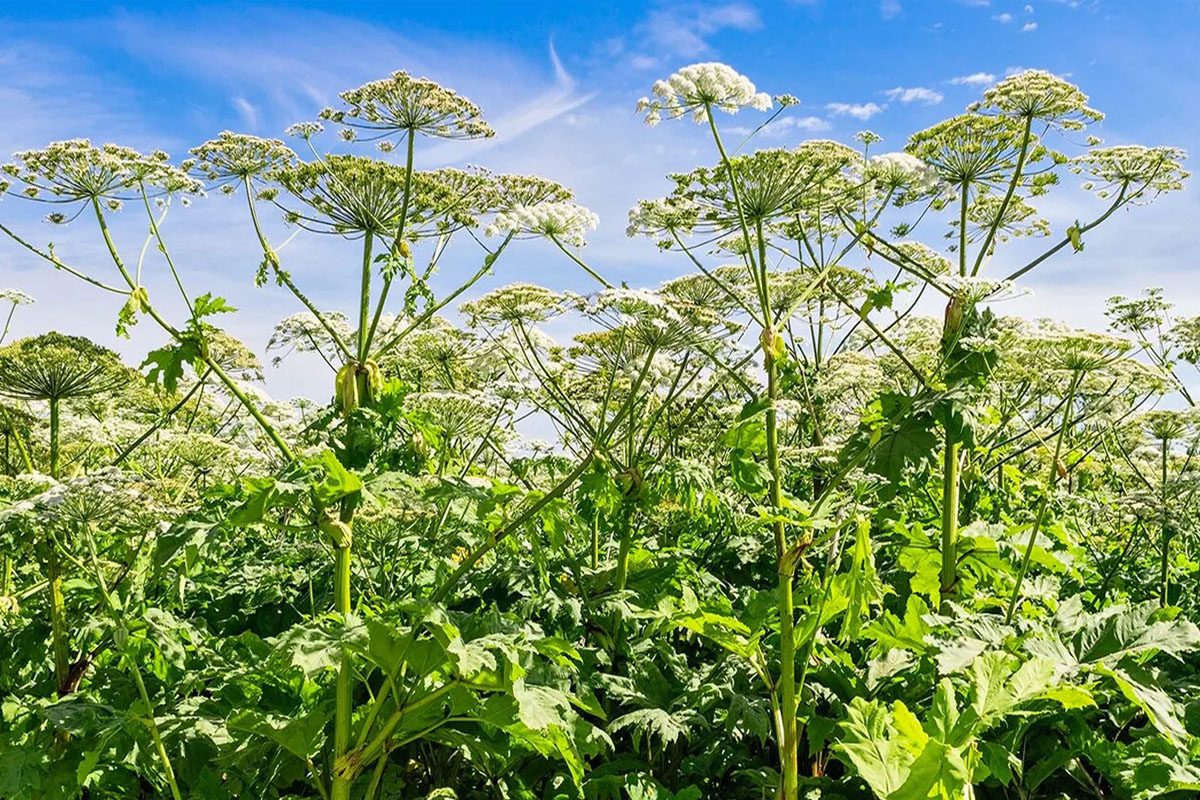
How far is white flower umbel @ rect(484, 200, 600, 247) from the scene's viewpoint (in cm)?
551

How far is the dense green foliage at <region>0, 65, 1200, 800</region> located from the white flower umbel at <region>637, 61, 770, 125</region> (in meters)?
0.02

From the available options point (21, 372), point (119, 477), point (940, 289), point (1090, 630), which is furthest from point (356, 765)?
point (940, 289)

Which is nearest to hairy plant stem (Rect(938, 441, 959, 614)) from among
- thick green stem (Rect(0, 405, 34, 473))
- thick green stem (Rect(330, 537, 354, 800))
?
thick green stem (Rect(330, 537, 354, 800))

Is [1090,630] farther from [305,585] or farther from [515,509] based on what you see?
[305,585]

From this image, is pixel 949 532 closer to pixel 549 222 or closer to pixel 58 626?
pixel 549 222

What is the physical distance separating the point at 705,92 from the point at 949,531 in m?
2.73

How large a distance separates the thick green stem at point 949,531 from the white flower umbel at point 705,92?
7.15ft

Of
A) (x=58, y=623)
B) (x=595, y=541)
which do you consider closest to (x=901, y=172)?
(x=595, y=541)

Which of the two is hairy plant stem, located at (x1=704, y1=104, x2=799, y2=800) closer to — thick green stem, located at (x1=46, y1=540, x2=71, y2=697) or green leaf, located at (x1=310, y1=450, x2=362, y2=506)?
green leaf, located at (x1=310, y1=450, x2=362, y2=506)

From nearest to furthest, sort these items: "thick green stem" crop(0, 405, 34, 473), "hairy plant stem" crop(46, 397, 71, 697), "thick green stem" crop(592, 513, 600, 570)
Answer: "hairy plant stem" crop(46, 397, 71, 697) → "thick green stem" crop(0, 405, 34, 473) → "thick green stem" crop(592, 513, 600, 570)

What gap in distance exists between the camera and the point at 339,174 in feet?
15.6

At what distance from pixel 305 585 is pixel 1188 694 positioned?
554 centimetres

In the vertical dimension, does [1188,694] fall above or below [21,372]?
below

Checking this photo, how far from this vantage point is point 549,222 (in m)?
5.88
